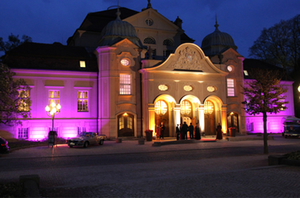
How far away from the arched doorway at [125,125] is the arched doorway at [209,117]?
29.5 feet

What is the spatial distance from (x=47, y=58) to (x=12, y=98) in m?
5.72

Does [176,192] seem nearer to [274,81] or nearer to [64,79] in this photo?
[274,81]

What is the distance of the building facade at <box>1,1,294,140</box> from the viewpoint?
30312mm

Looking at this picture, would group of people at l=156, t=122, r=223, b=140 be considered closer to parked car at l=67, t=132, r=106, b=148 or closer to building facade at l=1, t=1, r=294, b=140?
building facade at l=1, t=1, r=294, b=140

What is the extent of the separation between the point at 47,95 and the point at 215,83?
1860 cm

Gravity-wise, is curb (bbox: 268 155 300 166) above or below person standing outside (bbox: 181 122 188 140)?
below

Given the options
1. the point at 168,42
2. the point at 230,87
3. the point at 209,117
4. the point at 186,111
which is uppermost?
the point at 168,42

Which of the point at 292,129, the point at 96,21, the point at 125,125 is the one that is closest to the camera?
the point at 292,129

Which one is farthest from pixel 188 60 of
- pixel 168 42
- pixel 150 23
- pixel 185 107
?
pixel 150 23

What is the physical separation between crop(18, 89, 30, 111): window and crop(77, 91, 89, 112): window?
5.04 metres

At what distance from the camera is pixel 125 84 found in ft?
104

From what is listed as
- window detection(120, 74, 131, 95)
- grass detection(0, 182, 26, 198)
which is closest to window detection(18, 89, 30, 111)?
window detection(120, 74, 131, 95)

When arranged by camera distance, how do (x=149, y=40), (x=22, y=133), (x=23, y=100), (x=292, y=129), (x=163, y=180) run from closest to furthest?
(x=163, y=180) → (x=23, y=100) → (x=22, y=133) → (x=292, y=129) → (x=149, y=40)

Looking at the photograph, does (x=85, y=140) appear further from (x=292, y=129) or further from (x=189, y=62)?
(x=292, y=129)
